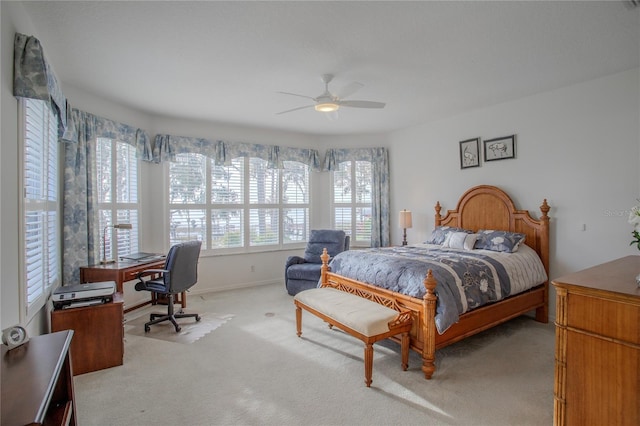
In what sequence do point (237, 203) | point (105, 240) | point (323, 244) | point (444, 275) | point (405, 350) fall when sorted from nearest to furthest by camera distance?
point (405, 350)
point (444, 275)
point (105, 240)
point (323, 244)
point (237, 203)

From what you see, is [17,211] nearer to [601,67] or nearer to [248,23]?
[248,23]

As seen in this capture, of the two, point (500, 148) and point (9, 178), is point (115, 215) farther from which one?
point (500, 148)

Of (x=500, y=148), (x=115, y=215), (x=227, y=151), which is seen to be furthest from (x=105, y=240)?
(x=500, y=148)

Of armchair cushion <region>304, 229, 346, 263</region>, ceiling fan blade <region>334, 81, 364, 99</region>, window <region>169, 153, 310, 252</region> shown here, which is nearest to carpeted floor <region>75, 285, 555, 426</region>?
armchair cushion <region>304, 229, 346, 263</region>

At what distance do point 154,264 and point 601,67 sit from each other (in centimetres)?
542

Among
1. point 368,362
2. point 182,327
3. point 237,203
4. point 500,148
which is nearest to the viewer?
point 368,362

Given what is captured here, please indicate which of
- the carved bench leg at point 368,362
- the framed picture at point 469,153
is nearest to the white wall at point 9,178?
the carved bench leg at point 368,362

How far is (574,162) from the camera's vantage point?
3742mm

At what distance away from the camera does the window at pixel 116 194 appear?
402cm

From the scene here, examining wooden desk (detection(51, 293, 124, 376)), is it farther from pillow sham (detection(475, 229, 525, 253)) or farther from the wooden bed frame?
pillow sham (detection(475, 229, 525, 253))

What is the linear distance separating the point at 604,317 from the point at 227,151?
199 inches

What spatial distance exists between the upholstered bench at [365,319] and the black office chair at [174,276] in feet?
5.01

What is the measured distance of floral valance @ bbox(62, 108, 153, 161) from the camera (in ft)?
11.1

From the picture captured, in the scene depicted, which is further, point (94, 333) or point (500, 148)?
point (500, 148)
